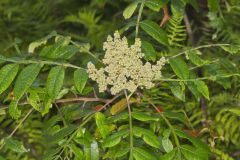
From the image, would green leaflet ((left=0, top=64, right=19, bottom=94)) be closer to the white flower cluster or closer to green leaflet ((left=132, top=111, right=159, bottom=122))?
the white flower cluster

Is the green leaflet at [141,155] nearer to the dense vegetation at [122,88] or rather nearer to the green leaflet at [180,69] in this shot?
the dense vegetation at [122,88]

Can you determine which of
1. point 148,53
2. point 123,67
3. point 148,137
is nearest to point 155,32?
point 148,53

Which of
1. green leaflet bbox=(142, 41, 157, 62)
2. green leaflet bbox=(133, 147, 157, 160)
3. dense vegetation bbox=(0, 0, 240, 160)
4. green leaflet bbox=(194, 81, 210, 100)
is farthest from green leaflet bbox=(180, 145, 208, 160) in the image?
green leaflet bbox=(142, 41, 157, 62)

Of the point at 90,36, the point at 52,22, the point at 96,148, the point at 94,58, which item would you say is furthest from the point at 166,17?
the point at 52,22

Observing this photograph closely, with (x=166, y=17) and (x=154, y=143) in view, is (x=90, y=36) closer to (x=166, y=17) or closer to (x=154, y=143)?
(x=166, y=17)

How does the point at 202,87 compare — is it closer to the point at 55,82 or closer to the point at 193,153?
the point at 193,153

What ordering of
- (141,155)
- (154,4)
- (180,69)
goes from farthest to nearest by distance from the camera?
1. (154,4)
2. (180,69)
3. (141,155)
